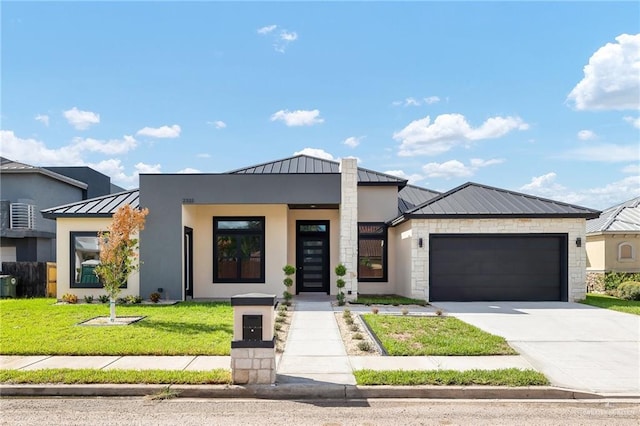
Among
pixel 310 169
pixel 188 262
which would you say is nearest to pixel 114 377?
pixel 188 262

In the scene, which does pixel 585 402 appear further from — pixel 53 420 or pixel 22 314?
pixel 22 314

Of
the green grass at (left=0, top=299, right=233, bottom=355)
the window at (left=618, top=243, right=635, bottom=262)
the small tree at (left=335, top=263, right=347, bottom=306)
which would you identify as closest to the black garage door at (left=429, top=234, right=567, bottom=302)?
the small tree at (left=335, top=263, right=347, bottom=306)

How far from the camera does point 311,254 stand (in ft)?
55.2

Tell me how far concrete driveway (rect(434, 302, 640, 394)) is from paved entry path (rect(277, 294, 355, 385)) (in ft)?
10.4

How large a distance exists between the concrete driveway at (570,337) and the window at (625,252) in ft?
26.0

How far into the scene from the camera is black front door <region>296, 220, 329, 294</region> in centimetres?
1677

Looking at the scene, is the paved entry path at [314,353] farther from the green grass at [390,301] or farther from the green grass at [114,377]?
the green grass at [390,301]

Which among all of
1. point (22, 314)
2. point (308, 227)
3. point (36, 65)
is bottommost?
point (22, 314)

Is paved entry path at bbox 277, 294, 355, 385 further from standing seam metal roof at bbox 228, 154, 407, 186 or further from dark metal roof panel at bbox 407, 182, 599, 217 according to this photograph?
standing seam metal roof at bbox 228, 154, 407, 186

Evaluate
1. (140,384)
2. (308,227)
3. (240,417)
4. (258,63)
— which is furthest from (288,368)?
(258,63)

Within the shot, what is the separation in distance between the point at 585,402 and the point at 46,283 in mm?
17377

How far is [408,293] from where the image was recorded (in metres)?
14.5

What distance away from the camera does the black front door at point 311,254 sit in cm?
1677

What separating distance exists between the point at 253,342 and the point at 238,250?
9.73m
